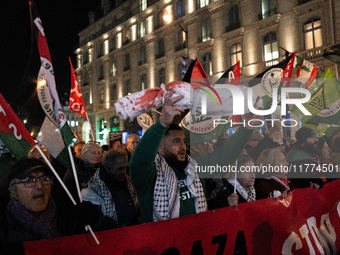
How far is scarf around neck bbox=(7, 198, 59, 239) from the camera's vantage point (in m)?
1.94

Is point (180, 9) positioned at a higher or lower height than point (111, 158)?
higher

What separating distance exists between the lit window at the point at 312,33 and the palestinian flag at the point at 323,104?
11807mm

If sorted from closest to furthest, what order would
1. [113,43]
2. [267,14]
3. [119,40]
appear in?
1. [267,14]
2. [119,40]
3. [113,43]

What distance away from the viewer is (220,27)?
786 inches

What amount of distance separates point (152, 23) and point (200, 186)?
86.1ft

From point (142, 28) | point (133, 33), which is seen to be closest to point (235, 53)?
point (142, 28)

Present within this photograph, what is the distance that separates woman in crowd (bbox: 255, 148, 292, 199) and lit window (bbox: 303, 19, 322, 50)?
46.4 feet

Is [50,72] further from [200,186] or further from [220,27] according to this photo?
[220,27]

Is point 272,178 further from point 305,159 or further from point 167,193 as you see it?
point 167,193

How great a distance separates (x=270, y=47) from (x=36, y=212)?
17.6 metres

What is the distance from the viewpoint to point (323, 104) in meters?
4.45

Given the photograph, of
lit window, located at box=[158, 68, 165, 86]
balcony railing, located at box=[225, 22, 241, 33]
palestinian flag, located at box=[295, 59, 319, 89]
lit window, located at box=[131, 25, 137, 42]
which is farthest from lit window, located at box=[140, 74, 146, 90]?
palestinian flag, located at box=[295, 59, 319, 89]

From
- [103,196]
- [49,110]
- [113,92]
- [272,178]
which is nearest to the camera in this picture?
[49,110]

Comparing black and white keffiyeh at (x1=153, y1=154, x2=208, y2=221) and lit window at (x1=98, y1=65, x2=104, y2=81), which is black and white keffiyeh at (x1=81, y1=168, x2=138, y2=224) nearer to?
black and white keffiyeh at (x1=153, y1=154, x2=208, y2=221)
